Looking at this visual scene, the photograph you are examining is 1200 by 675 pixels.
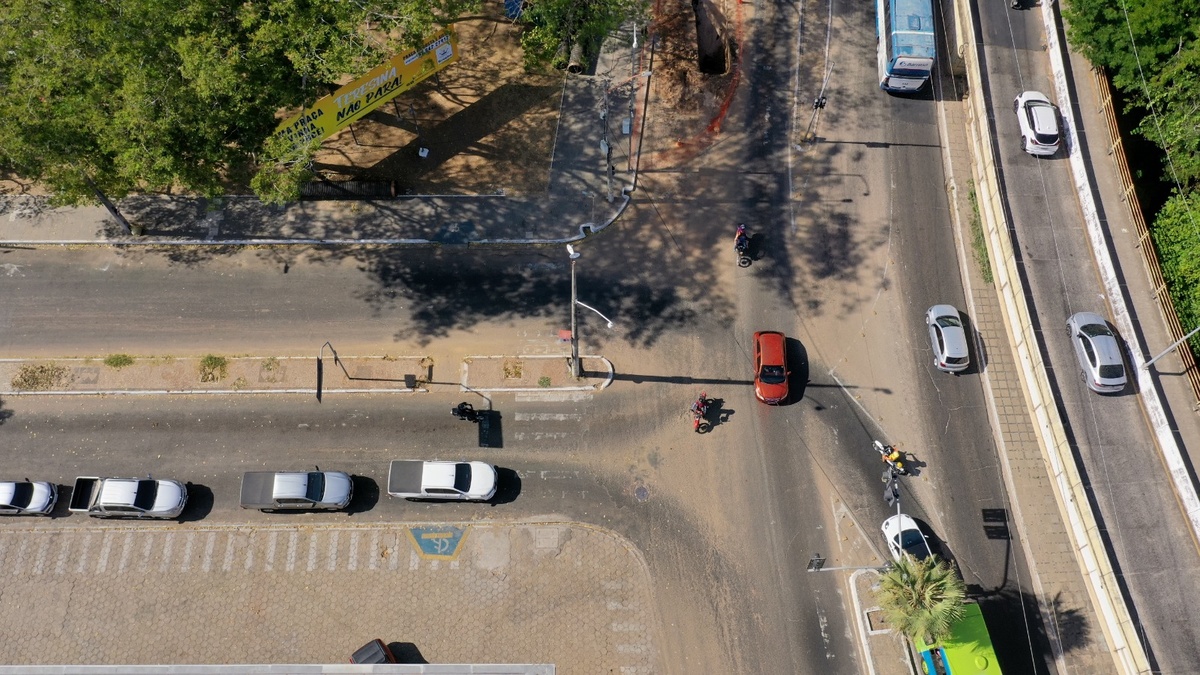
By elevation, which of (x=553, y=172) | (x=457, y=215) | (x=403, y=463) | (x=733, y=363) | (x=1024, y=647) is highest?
(x=553, y=172)

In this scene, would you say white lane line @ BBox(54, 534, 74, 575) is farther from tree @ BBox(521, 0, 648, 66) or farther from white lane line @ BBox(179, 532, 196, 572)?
tree @ BBox(521, 0, 648, 66)

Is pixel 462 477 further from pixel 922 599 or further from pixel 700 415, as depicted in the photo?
pixel 922 599

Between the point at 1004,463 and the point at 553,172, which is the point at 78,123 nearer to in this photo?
the point at 553,172

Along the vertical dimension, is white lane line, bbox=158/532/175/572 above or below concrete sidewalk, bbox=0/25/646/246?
below

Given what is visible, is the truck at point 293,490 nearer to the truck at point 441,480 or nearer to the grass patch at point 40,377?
the truck at point 441,480

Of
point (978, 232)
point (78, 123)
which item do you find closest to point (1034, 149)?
point (978, 232)

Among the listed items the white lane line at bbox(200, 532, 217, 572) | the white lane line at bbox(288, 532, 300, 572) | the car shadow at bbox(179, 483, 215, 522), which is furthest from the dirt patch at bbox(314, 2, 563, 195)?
the white lane line at bbox(200, 532, 217, 572)
